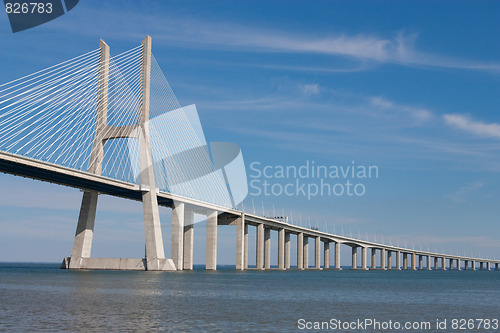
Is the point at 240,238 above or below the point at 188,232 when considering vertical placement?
below

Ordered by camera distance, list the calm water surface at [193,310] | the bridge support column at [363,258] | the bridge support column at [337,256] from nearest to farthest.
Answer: the calm water surface at [193,310] → the bridge support column at [337,256] → the bridge support column at [363,258]

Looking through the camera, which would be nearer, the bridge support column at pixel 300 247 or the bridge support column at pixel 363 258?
the bridge support column at pixel 300 247

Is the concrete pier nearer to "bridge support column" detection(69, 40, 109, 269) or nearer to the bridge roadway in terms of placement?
the bridge roadway

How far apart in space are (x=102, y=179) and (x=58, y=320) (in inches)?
1741

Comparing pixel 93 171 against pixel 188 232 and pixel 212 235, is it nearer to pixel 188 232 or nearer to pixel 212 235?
pixel 188 232

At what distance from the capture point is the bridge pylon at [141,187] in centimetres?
7431

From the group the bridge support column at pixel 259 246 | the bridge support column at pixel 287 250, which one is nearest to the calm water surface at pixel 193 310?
the bridge support column at pixel 259 246

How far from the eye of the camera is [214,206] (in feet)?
327

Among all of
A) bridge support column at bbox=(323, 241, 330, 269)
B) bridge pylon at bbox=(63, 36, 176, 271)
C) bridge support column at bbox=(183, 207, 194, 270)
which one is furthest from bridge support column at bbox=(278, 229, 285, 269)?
bridge pylon at bbox=(63, 36, 176, 271)

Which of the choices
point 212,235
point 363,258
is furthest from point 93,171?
point 363,258

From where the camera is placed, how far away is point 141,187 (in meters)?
76.9

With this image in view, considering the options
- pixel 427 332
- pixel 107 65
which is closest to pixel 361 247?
pixel 107 65

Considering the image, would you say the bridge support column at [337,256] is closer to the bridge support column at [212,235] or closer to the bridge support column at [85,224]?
the bridge support column at [212,235]

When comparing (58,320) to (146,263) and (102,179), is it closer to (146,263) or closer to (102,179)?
(102,179)
